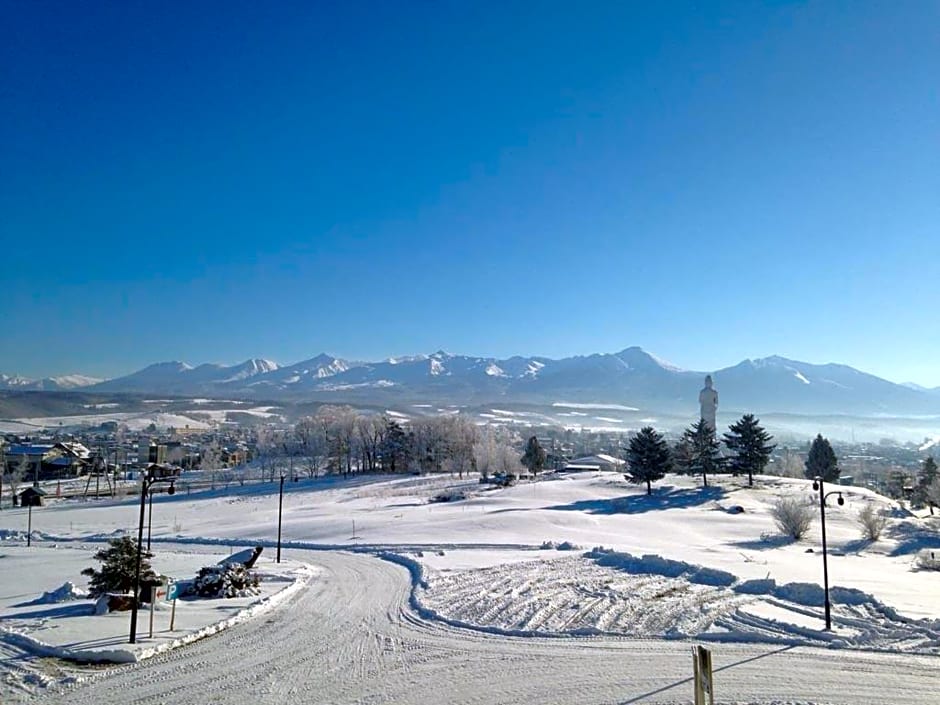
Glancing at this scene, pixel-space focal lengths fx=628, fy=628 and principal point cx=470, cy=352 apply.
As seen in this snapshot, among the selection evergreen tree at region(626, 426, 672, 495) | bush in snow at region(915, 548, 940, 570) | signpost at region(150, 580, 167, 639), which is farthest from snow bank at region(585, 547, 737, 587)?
evergreen tree at region(626, 426, 672, 495)

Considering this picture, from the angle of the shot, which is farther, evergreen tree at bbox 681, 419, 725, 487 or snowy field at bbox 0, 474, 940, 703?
evergreen tree at bbox 681, 419, 725, 487

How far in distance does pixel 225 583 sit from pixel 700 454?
55.2m

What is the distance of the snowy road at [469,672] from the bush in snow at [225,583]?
4176 mm

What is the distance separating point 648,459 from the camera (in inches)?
2441

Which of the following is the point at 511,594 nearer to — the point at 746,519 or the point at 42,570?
the point at 42,570

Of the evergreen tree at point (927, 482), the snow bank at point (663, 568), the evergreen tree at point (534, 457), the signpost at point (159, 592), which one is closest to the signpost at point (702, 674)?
the signpost at point (159, 592)

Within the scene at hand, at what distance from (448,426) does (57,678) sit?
274 ft

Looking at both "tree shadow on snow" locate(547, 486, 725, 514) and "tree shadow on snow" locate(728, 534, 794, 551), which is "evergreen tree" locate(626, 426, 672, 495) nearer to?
"tree shadow on snow" locate(547, 486, 725, 514)

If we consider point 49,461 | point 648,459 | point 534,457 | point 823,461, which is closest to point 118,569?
point 648,459

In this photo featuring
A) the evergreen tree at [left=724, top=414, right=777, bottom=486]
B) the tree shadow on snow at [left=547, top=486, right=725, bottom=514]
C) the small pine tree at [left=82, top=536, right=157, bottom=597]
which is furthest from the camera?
the evergreen tree at [left=724, top=414, right=777, bottom=486]

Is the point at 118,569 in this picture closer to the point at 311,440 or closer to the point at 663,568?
the point at 663,568

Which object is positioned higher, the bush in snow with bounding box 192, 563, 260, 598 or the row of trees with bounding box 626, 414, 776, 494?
the row of trees with bounding box 626, 414, 776, 494

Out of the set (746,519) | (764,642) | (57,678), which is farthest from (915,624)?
(746,519)

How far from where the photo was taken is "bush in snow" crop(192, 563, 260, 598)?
22973 mm
